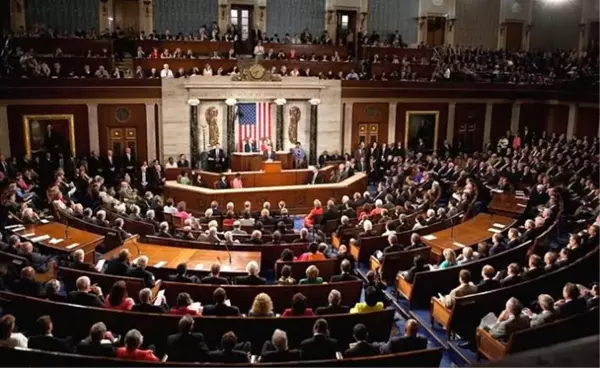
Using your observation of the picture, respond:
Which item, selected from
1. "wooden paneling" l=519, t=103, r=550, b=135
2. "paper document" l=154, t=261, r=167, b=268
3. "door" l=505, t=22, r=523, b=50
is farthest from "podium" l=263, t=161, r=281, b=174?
"door" l=505, t=22, r=523, b=50

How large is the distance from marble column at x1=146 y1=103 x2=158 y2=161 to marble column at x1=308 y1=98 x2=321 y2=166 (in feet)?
18.7

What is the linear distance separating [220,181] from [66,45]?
838 cm

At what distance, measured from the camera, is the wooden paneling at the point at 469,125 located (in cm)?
2403

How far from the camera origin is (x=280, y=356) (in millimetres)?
5762

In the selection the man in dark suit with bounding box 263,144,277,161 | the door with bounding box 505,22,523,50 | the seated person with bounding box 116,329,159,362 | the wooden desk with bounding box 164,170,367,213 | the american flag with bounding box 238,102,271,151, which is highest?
the door with bounding box 505,22,523,50

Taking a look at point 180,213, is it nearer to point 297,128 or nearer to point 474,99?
point 297,128

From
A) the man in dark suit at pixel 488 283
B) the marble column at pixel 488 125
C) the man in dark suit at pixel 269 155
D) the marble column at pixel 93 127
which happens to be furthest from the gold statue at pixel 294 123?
the man in dark suit at pixel 488 283

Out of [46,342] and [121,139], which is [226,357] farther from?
[121,139]

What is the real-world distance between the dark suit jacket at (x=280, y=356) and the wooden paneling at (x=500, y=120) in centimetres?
2105

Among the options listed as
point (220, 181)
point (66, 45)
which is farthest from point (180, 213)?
point (66, 45)

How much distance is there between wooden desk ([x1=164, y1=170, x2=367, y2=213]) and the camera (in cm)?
1602

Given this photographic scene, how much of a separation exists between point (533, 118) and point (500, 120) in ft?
5.09

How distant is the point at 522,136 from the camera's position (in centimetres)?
2466

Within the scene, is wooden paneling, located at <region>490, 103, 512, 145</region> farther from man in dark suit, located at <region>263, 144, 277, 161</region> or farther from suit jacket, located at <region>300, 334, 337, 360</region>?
suit jacket, located at <region>300, 334, 337, 360</region>
